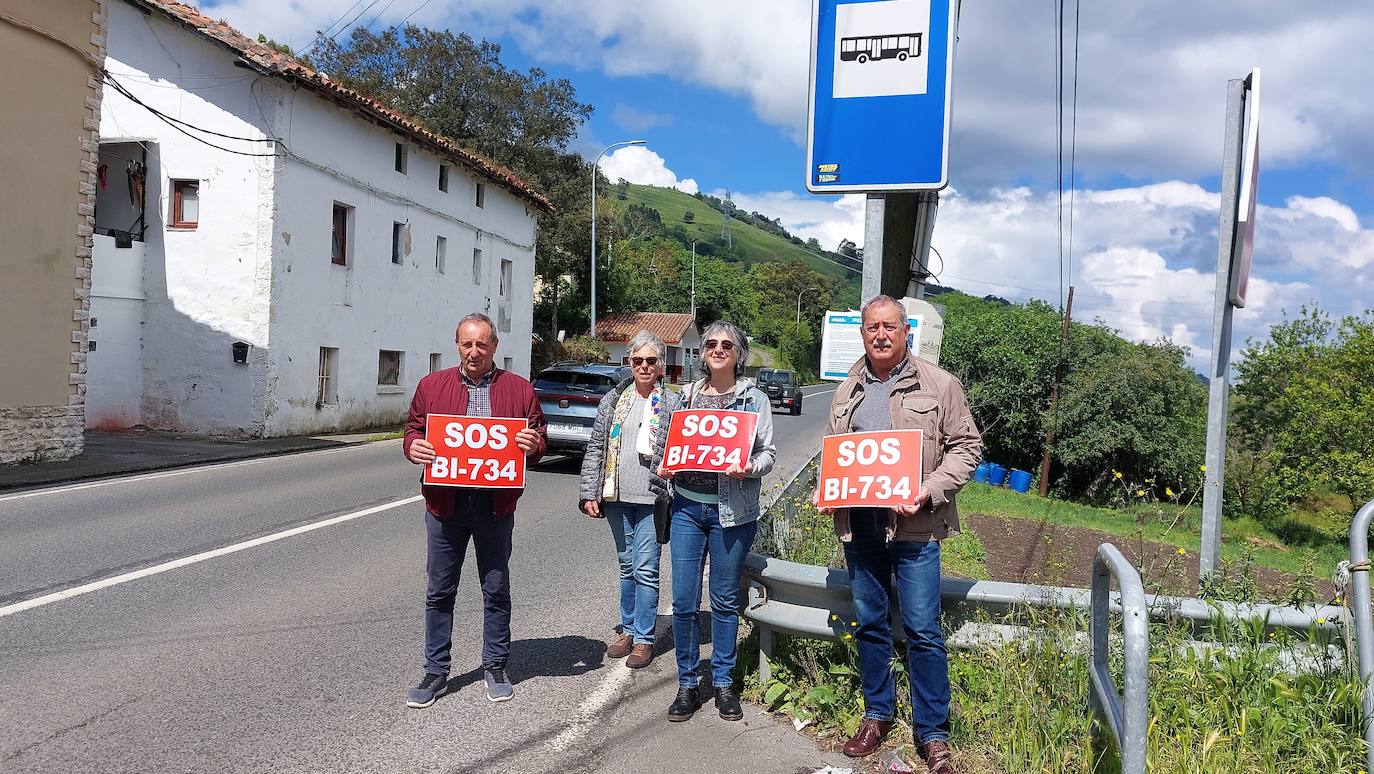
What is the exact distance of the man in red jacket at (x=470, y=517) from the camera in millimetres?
4727

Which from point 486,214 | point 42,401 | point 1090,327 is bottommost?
point 42,401

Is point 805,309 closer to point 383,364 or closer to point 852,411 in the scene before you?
point 383,364

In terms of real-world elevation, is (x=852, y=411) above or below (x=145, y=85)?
below

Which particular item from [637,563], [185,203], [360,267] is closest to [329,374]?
[360,267]

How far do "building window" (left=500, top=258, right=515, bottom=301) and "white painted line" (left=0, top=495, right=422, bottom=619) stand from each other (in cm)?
2235

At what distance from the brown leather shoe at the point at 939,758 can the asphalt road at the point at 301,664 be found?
486 millimetres

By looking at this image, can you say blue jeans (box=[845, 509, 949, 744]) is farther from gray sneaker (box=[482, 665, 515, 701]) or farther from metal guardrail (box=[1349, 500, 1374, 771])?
gray sneaker (box=[482, 665, 515, 701])

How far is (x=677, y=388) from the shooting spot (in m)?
5.64

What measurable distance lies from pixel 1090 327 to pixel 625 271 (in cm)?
3477

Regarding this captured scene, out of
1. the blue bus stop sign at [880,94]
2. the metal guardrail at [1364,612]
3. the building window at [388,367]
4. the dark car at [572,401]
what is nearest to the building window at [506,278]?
the building window at [388,367]

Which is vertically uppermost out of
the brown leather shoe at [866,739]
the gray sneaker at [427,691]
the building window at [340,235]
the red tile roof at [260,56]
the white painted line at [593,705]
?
the red tile roof at [260,56]

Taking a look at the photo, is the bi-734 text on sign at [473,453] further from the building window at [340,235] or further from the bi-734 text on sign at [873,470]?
the building window at [340,235]

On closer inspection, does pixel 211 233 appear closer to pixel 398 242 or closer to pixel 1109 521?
pixel 398 242

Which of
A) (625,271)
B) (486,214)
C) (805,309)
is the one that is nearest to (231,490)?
(486,214)
